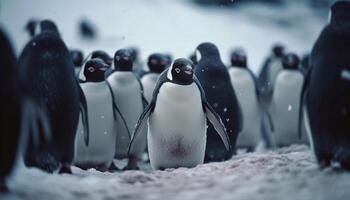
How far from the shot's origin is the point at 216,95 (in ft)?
14.2

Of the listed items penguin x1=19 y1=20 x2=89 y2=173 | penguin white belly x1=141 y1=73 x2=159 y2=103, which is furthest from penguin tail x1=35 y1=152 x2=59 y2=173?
penguin white belly x1=141 y1=73 x2=159 y2=103

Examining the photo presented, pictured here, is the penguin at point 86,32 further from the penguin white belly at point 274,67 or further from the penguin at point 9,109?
the penguin at point 9,109

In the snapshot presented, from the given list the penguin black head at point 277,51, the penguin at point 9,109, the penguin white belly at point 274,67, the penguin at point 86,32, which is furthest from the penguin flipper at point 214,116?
the penguin at point 86,32

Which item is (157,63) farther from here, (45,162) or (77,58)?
(45,162)

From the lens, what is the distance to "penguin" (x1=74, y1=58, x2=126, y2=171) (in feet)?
13.7

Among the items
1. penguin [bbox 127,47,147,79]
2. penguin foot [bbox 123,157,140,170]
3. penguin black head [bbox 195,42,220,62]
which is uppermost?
penguin black head [bbox 195,42,220,62]

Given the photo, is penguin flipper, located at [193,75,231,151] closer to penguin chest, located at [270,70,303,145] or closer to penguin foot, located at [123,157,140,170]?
penguin foot, located at [123,157,140,170]

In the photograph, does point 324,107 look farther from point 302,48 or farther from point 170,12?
point 170,12

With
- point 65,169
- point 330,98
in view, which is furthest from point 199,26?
point 330,98

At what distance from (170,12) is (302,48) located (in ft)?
27.3

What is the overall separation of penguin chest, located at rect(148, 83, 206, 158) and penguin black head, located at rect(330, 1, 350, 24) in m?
0.98

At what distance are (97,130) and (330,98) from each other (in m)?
2.07

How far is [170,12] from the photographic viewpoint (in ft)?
86.8

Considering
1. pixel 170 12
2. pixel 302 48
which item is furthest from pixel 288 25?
pixel 170 12
